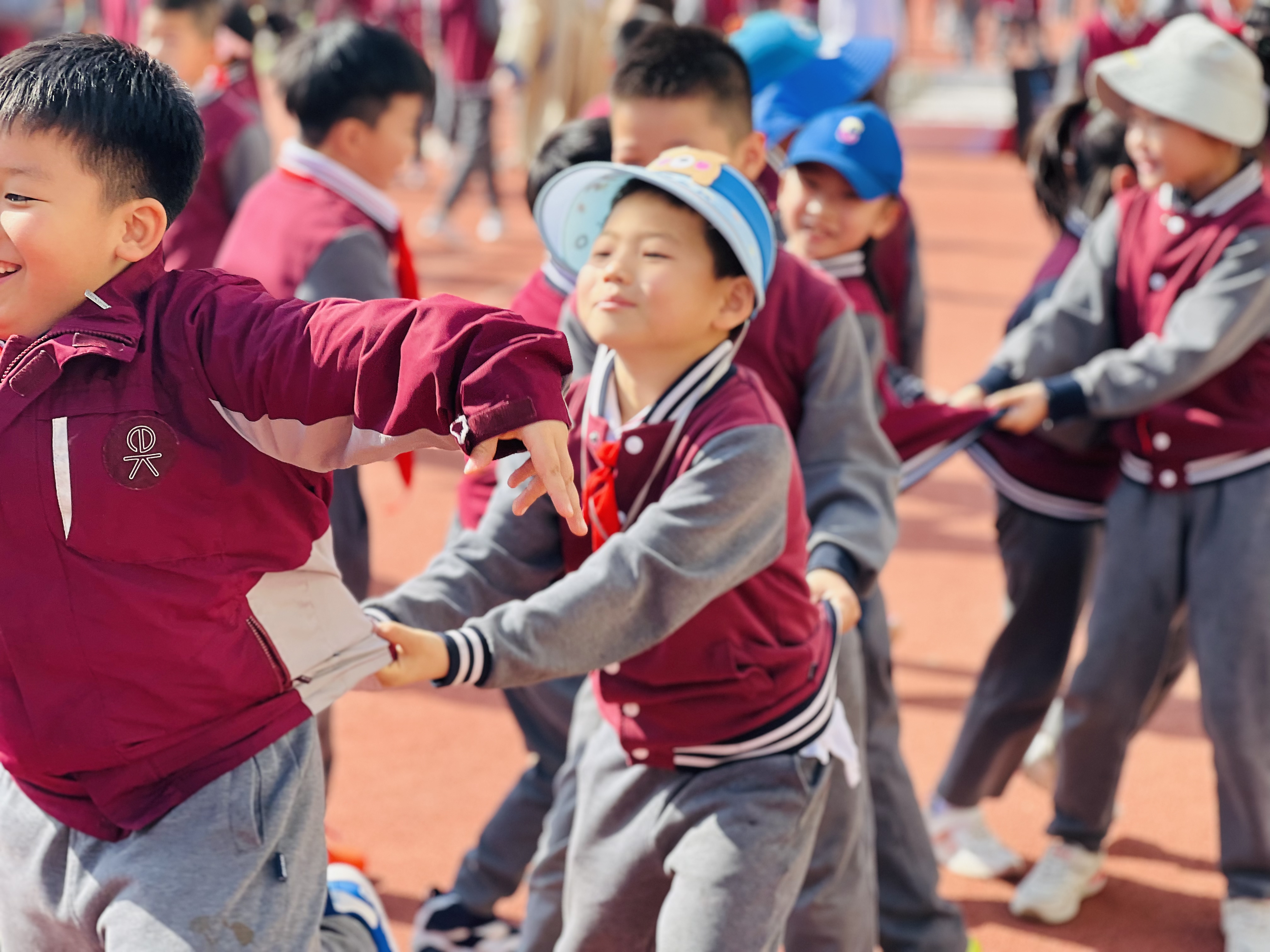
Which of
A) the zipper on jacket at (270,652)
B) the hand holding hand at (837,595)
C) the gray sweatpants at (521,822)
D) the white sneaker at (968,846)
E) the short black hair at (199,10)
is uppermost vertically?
the short black hair at (199,10)

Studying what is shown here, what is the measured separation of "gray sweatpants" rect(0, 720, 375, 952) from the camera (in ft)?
5.99

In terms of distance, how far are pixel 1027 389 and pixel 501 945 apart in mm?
1619

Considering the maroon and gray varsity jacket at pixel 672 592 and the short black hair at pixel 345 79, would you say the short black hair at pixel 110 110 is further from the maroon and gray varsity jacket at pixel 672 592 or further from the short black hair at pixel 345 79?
the short black hair at pixel 345 79

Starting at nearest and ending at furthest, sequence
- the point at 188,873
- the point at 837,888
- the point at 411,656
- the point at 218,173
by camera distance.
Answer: the point at 188,873 → the point at 411,656 → the point at 837,888 → the point at 218,173

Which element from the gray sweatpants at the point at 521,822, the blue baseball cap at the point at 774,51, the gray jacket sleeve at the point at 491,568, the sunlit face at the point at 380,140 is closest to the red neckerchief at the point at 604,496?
the gray jacket sleeve at the point at 491,568

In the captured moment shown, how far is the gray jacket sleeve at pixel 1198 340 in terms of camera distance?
3.16 meters

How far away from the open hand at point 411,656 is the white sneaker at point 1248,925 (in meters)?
1.99

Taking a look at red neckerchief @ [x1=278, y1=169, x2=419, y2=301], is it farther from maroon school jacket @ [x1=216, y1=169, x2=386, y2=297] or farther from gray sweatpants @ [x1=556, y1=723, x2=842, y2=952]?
gray sweatpants @ [x1=556, y1=723, x2=842, y2=952]

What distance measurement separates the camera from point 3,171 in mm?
1707

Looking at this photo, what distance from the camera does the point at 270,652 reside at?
193 cm

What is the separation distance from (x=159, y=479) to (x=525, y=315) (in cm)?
134

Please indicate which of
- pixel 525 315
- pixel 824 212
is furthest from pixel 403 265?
pixel 824 212

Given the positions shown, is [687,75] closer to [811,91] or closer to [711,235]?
[711,235]

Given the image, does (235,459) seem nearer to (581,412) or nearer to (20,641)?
(20,641)
